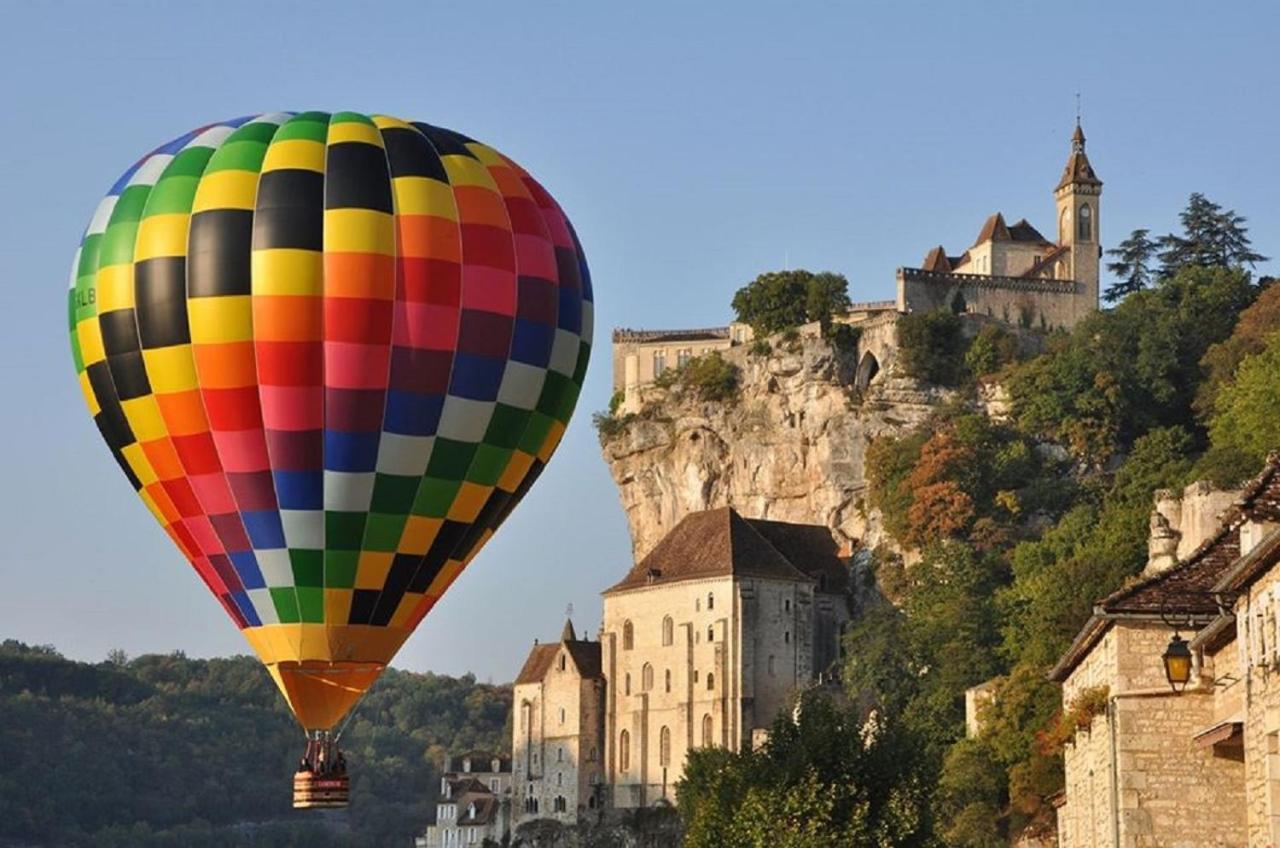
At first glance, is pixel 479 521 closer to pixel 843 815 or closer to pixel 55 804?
pixel 843 815

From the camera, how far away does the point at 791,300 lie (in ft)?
354

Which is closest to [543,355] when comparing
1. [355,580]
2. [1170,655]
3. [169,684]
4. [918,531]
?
[355,580]

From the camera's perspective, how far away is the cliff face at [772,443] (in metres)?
101

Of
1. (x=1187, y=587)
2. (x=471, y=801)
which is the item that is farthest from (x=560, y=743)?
(x=1187, y=587)

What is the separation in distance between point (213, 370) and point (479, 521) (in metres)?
4.36

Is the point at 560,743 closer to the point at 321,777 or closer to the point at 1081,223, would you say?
the point at 1081,223

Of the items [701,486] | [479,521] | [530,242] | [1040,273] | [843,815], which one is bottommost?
[843,815]

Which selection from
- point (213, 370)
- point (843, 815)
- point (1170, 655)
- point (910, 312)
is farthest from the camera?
point (910, 312)

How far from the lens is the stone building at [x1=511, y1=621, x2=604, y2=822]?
100000 millimetres

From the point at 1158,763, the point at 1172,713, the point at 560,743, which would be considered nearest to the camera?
the point at 1158,763

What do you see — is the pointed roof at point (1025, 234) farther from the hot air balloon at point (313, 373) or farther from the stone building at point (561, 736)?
the hot air balloon at point (313, 373)

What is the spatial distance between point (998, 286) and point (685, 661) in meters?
21.9

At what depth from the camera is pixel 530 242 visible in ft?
124

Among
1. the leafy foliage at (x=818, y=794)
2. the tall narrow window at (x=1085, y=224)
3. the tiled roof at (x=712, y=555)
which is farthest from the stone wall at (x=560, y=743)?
the leafy foliage at (x=818, y=794)
